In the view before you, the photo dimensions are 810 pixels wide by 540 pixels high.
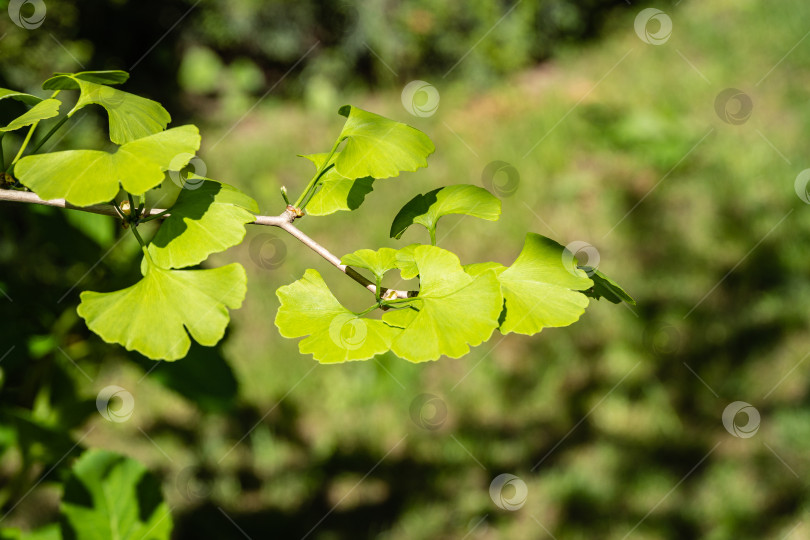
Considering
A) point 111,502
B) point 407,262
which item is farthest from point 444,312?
point 111,502

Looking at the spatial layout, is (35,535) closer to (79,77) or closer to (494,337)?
(79,77)

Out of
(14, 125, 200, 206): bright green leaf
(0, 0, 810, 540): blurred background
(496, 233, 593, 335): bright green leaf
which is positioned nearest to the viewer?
(14, 125, 200, 206): bright green leaf

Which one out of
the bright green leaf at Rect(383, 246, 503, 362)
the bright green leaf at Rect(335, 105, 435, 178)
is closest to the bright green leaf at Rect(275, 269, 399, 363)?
the bright green leaf at Rect(383, 246, 503, 362)

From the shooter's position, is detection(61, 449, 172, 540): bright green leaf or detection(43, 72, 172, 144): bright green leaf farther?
detection(61, 449, 172, 540): bright green leaf

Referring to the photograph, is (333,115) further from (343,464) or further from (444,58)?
(343,464)

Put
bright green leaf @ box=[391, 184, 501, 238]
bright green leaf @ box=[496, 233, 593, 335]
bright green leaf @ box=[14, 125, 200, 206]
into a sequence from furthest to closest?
bright green leaf @ box=[391, 184, 501, 238] → bright green leaf @ box=[496, 233, 593, 335] → bright green leaf @ box=[14, 125, 200, 206]

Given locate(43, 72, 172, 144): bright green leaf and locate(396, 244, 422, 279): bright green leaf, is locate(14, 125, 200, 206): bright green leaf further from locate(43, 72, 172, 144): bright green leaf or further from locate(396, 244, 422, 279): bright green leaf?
locate(396, 244, 422, 279): bright green leaf

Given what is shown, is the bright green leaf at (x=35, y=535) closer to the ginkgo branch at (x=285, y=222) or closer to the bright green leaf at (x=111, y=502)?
the bright green leaf at (x=111, y=502)
